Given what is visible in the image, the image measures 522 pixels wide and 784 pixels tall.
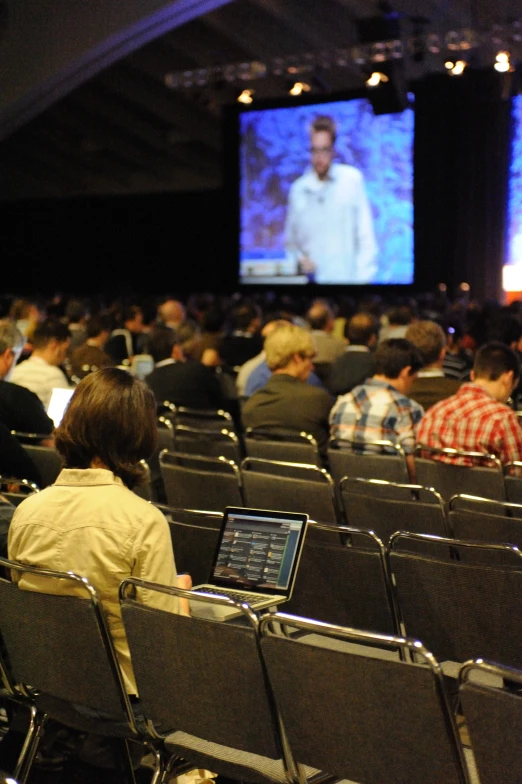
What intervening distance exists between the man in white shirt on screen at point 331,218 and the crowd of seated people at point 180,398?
459 centimetres

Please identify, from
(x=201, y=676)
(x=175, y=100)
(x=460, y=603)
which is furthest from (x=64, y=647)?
(x=175, y=100)

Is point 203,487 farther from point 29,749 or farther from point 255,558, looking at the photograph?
point 29,749

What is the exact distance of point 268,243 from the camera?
1861 centimetres

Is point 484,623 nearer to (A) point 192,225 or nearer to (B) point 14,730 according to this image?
(B) point 14,730

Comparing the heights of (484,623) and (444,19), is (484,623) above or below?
below

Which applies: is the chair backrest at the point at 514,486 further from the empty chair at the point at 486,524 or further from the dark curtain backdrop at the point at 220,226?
the dark curtain backdrop at the point at 220,226

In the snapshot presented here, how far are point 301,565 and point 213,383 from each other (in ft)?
12.5

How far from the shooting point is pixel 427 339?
239 inches

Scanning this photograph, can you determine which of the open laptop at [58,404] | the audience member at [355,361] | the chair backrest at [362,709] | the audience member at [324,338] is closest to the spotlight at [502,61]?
the audience member at [324,338]

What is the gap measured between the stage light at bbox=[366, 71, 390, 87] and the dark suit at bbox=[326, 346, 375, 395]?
7.67 m

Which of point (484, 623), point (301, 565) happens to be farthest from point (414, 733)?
point (301, 565)

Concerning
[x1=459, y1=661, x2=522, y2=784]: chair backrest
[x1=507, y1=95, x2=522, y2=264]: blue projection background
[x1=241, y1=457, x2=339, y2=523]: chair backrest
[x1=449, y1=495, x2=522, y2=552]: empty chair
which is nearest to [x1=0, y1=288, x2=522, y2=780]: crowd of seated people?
[x1=241, y1=457, x2=339, y2=523]: chair backrest

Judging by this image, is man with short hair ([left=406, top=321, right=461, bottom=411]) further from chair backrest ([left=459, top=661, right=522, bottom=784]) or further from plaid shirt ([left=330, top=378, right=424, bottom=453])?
chair backrest ([left=459, top=661, right=522, bottom=784])

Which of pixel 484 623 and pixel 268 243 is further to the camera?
pixel 268 243
